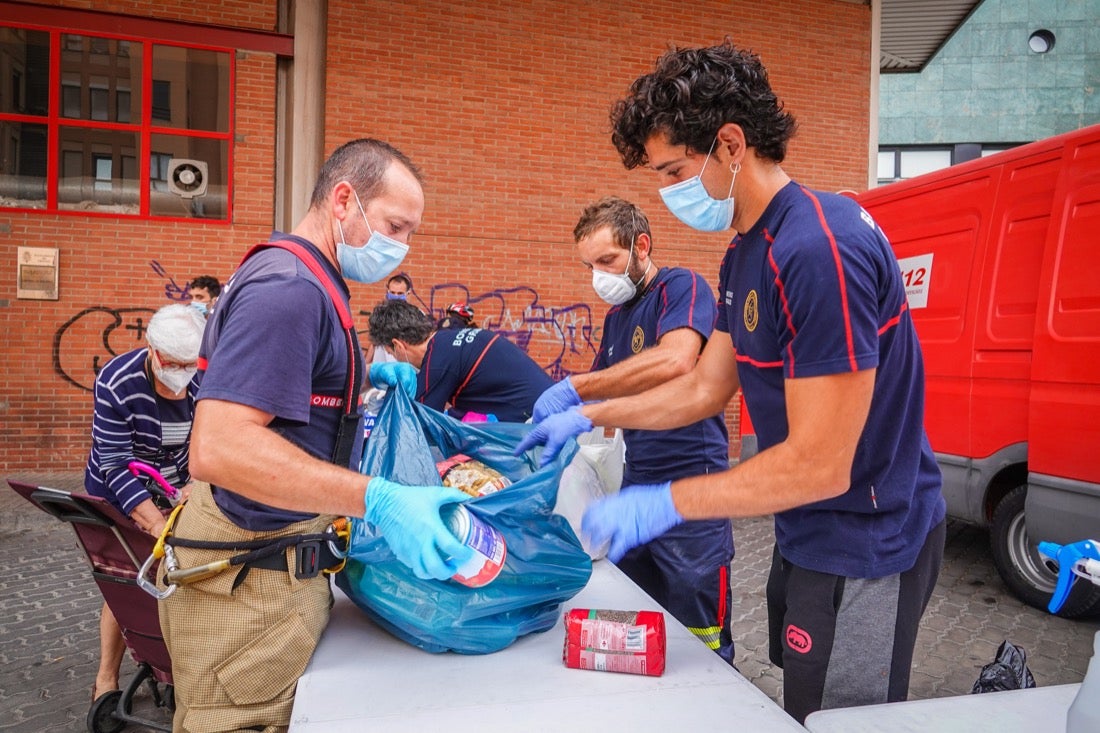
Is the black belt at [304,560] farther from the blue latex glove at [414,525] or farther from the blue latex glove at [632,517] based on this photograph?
the blue latex glove at [632,517]

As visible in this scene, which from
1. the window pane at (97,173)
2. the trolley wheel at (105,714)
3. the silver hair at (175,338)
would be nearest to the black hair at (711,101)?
the silver hair at (175,338)

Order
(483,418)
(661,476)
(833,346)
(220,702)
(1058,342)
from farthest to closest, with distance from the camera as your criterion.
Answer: (1058,342)
(483,418)
(661,476)
(220,702)
(833,346)

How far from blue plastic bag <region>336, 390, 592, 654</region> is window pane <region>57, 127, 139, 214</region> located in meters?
7.69

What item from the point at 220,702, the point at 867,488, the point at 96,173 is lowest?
the point at 220,702

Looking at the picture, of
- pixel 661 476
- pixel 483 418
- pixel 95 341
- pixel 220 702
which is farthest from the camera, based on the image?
pixel 95 341

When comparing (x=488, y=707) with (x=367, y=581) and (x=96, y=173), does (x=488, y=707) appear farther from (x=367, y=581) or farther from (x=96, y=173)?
(x=96, y=173)

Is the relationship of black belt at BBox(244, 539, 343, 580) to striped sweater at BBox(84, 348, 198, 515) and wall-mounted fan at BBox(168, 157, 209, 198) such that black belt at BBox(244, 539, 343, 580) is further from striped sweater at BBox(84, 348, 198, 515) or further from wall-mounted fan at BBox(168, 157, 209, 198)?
wall-mounted fan at BBox(168, 157, 209, 198)

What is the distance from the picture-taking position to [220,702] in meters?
1.60

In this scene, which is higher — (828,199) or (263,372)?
(828,199)

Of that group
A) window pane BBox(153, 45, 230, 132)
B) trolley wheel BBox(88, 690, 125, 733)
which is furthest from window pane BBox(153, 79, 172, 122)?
trolley wheel BBox(88, 690, 125, 733)

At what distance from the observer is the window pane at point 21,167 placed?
26.2 ft

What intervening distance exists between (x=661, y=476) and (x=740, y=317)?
3.66ft

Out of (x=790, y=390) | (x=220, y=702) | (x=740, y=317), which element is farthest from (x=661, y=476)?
(x=220, y=702)

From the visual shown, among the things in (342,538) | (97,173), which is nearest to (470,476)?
(342,538)
